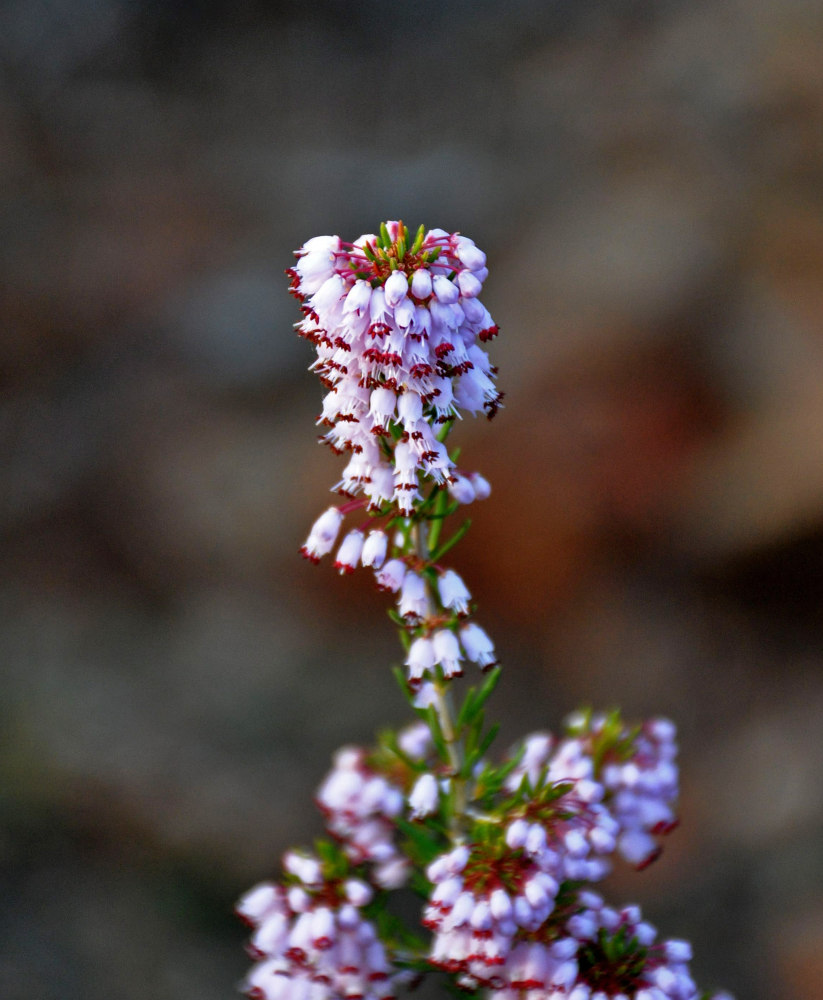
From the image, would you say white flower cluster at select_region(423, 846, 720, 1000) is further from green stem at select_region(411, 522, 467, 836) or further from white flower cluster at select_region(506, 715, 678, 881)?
white flower cluster at select_region(506, 715, 678, 881)

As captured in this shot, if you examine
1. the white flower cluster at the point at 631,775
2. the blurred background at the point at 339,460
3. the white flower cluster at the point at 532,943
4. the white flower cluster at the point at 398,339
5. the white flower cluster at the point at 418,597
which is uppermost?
the blurred background at the point at 339,460

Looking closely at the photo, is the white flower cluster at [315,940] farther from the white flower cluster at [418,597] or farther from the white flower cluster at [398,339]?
the white flower cluster at [398,339]

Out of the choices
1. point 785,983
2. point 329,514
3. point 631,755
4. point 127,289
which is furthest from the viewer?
point 127,289

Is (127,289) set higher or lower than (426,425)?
higher

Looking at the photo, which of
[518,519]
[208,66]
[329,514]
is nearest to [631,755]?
[329,514]

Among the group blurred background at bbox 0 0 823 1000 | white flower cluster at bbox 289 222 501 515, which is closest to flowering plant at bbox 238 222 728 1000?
white flower cluster at bbox 289 222 501 515

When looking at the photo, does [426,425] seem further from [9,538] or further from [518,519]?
[9,538]

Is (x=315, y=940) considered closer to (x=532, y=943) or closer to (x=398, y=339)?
(x=532, y=943)

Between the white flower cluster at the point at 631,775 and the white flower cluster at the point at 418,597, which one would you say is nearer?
the white flower cluster at the point at 418,597

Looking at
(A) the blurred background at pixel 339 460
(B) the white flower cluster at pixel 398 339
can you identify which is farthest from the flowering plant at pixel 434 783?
(A) the blurred background at pixel 339 460
